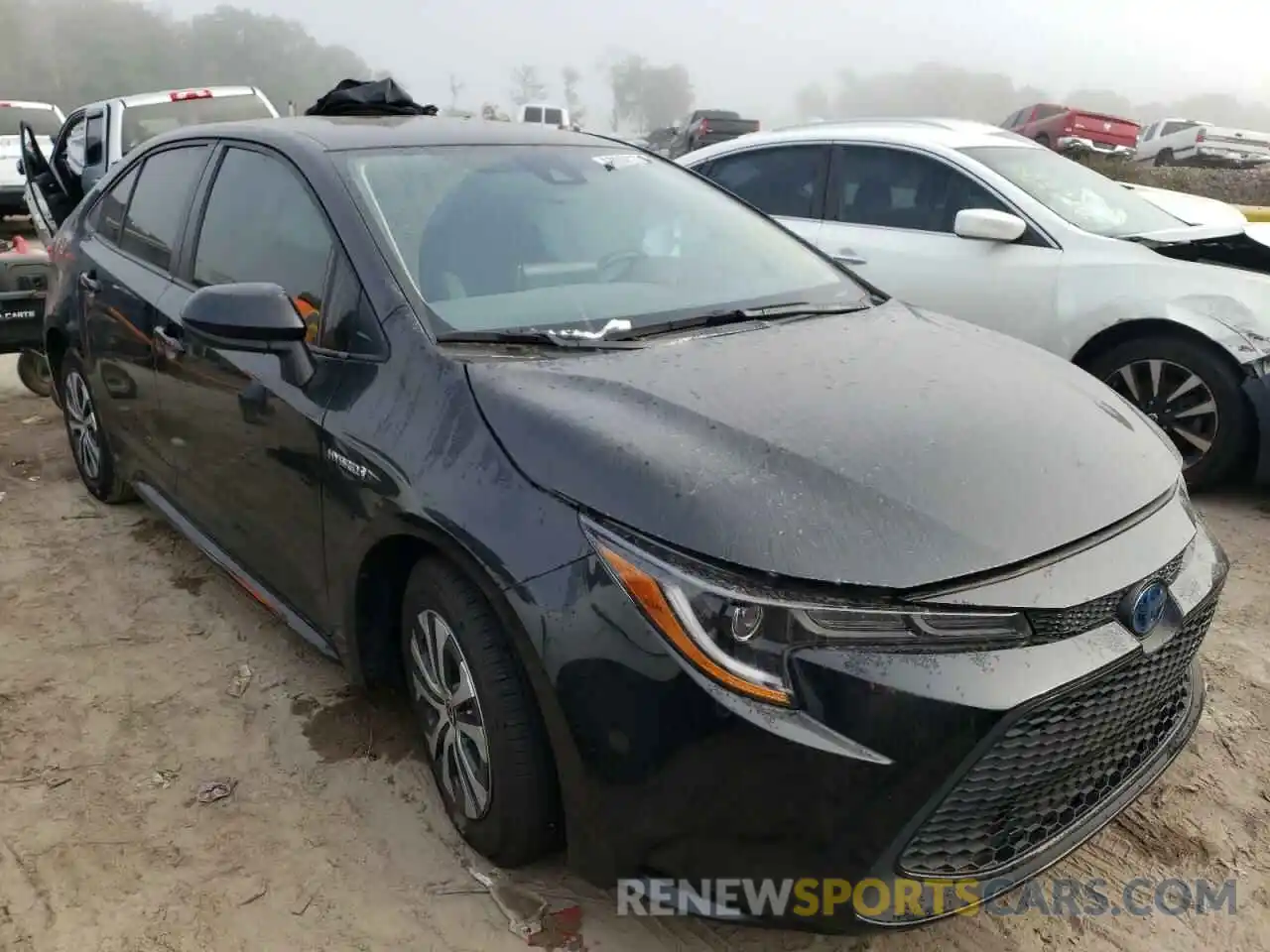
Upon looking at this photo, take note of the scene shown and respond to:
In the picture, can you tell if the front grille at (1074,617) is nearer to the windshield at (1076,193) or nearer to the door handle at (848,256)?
the windshield at (1076,193)

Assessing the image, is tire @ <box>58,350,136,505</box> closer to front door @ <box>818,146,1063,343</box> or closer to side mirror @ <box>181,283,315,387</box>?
side mirror @ <box>181,283,315,387</box>

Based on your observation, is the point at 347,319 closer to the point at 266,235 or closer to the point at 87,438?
the point at 266,235

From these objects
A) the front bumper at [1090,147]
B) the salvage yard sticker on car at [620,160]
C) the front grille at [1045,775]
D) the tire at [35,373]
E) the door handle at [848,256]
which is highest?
the salvage yard sticker on car at [620,160]

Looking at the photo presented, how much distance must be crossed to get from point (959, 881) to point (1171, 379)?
338 centimetres

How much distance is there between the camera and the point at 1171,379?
14.3ft

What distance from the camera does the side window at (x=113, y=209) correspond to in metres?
3.80

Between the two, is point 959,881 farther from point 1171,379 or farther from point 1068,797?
point 1171,379

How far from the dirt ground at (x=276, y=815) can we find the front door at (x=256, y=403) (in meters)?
0.39

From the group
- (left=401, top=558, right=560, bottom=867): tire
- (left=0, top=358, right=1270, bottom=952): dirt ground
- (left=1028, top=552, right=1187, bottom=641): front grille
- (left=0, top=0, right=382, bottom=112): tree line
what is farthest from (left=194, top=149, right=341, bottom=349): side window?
(left=0, top=0, right=382, bottom=112): tree line

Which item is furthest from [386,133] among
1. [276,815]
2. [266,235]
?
[276,815]

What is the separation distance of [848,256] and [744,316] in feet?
9.60

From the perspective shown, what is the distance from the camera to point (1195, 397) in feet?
14.1

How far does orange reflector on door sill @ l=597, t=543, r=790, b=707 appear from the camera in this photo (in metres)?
1.62

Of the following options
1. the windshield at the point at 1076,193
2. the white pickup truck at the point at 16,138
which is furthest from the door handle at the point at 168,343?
A: the white pickup truck at the point at 16,138
